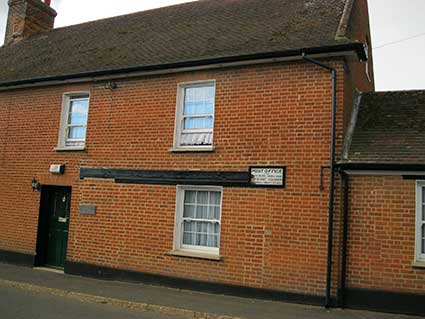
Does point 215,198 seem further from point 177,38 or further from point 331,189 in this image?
point 177,38

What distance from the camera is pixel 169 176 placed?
10.1 m

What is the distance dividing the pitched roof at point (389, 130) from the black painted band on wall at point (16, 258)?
339 inches

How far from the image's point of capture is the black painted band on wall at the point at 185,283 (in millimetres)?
8547

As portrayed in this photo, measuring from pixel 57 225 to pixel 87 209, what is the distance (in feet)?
4.86

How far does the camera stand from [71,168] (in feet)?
37.8

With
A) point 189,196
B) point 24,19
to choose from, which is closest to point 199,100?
point 189,196

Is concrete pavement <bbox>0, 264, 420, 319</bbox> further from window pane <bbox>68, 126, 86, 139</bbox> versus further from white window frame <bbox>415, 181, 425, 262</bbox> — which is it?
window pane <bbox>68, 126, 86, 139</bbox>

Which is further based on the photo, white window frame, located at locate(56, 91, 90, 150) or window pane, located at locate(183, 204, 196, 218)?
white window frame, located at locate(56, 91, 90, 150)

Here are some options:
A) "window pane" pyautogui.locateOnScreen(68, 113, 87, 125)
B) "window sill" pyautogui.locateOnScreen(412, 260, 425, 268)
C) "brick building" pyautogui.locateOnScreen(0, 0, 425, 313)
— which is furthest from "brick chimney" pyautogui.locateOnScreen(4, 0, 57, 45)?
"window sill" pyautogui.locateOnScreen(412, 260, 425, 268)

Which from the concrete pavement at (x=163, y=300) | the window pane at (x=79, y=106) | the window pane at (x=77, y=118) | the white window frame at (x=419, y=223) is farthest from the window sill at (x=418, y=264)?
the window pane at (x=79, y=106)

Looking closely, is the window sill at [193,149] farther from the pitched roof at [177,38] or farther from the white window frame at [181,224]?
the pitched roof at [177,38]

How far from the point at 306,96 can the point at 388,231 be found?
307 centimetres

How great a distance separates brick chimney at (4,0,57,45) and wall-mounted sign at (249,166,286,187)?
12.0 m

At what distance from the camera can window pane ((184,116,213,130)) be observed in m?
10.1
